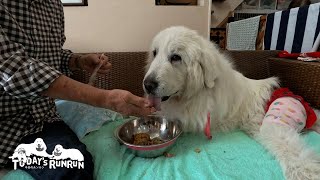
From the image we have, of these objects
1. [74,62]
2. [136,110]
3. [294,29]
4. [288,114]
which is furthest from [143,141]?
[294,29]

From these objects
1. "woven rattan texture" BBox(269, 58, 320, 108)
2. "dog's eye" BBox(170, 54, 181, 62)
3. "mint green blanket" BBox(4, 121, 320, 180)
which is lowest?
"mint green blanket" BBox(4, 121, 320, 180)

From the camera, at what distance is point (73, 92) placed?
0.71m

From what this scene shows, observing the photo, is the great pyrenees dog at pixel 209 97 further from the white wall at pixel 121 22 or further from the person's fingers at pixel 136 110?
the white wall at pixel 121 22

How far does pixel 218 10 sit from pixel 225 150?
2.89 metres

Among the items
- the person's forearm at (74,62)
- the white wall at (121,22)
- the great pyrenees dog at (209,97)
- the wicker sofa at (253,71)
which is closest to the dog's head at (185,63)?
the great pyrenees dog at (209,97)

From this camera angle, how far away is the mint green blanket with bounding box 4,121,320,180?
2.81ft

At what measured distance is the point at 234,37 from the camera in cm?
251

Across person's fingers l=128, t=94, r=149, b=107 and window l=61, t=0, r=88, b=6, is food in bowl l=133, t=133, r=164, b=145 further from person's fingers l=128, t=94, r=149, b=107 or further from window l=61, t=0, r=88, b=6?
window l=61, t=0, r=88, b=6

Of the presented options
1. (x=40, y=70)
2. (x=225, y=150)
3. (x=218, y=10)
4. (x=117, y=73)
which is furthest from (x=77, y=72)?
(x=218, y=10)

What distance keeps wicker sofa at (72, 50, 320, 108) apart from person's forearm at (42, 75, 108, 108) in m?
0.85

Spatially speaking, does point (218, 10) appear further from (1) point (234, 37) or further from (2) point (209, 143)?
(2) point (209, 143)

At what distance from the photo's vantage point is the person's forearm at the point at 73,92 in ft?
2.30

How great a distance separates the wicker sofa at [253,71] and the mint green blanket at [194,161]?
35 centimetres

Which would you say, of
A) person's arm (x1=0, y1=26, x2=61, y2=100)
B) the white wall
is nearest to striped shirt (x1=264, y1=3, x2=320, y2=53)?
the white wall
